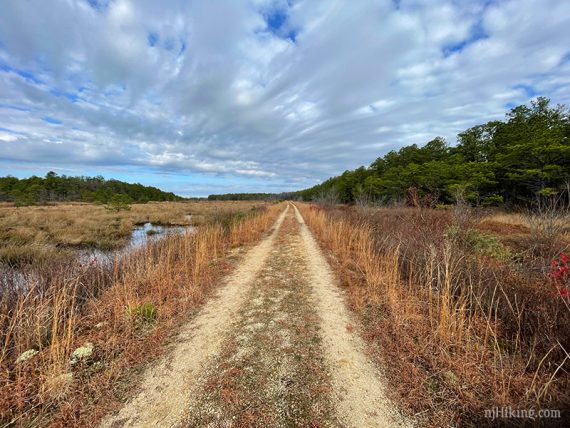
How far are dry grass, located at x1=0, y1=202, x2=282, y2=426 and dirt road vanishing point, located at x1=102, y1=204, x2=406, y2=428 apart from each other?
0.41 metres

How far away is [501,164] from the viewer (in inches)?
1010

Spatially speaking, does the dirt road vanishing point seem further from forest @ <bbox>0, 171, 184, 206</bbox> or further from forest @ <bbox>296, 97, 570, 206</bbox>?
forest @ <bbox>0, 171, 184, 206</bbox>

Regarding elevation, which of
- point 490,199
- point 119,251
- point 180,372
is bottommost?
point 180,372

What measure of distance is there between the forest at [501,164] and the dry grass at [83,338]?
16.4 metres

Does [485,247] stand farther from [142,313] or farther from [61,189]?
[61,189]

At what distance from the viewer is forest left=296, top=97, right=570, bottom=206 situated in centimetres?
2200

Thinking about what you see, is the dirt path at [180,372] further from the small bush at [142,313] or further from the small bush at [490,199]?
the small bush at [490,199]

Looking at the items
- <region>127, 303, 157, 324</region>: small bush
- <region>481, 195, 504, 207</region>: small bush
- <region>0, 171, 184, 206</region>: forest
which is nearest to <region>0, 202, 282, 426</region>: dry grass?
<region>127, 303, 157, 324</region>: small bush

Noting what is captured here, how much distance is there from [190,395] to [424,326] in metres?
A: 3.68

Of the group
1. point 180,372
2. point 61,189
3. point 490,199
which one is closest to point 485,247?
point 180,372

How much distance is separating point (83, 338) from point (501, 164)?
35064 mm

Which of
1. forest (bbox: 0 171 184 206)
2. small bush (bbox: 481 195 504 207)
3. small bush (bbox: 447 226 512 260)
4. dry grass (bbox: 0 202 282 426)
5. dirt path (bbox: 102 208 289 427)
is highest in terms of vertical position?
forest (bbox: 0 171 184 206)

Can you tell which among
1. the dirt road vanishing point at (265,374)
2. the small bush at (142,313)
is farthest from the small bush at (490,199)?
the small bush at (142,313)

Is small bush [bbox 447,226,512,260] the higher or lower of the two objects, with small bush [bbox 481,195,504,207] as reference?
lower
